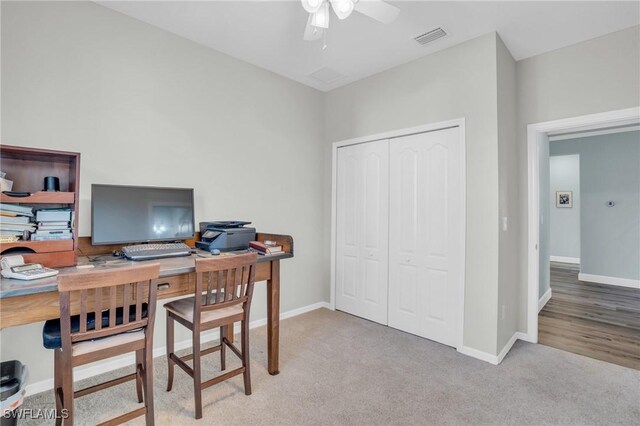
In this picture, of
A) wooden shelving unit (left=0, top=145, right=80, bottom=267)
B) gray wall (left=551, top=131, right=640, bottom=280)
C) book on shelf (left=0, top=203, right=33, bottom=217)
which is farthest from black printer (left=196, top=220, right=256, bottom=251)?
gray wall (left=551, top=131, right=640, bottom=280)

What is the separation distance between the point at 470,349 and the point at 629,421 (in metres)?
1.03

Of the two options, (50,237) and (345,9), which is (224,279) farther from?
(345,9)

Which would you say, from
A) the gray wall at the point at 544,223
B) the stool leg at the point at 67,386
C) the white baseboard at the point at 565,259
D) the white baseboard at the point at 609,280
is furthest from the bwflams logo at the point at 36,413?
the white baseboard at the point at 565,259

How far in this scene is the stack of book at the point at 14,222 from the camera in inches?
68.1

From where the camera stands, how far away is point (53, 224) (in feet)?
6.15

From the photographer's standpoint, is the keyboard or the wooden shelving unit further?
the keyboard

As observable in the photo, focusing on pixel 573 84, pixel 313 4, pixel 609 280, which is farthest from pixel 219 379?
pixel 609 280

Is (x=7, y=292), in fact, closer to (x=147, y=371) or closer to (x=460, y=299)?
(x=147, y=371)

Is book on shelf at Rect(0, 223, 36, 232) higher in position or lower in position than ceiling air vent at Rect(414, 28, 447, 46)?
lower

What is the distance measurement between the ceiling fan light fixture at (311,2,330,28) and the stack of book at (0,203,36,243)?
2.06 metres

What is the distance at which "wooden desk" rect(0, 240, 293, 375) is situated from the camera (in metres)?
1.44

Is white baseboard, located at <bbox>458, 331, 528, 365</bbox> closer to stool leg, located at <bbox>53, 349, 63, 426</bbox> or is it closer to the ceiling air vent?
the ceiling air vent

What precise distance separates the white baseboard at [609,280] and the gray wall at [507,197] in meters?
3.55

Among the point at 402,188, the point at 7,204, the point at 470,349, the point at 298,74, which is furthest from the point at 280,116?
the point at 470,349
